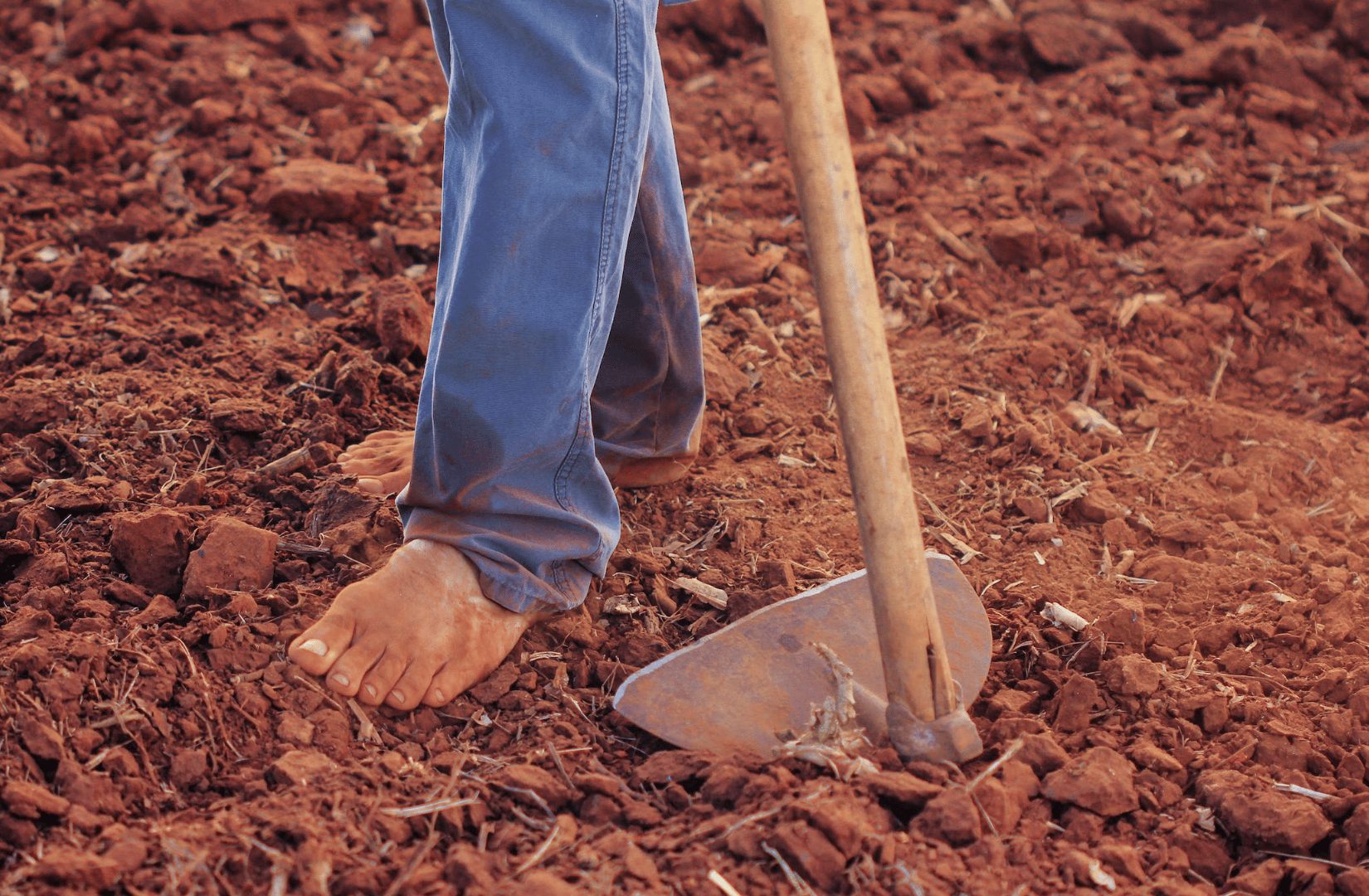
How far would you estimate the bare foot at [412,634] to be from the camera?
1933 millimetres

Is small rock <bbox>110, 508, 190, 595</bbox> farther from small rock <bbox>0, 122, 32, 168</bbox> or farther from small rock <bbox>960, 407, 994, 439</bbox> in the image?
small rock <bbox>0, 122, 32, 168</bbox>

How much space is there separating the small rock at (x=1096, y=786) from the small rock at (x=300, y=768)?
1.01 m

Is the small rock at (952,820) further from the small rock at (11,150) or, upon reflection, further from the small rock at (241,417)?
the small rock at (11,150)

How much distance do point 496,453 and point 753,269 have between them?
1609 mm

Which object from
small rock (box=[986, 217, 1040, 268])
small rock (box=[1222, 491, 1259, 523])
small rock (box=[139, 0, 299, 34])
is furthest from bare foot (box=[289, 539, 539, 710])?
small rock (box=[139, 0, 299, 34])

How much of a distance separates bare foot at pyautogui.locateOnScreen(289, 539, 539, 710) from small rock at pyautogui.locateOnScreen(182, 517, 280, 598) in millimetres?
193

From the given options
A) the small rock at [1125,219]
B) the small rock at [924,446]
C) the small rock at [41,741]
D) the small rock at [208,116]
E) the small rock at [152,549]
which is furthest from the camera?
the small rock at [208,116]

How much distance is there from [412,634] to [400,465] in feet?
1.87

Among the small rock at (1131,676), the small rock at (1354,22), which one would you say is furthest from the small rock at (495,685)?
the small rock at (1354,22)

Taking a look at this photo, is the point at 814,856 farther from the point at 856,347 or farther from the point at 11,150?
the point at 11,150

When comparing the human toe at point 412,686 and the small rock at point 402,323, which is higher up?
the small rock at point 402,323

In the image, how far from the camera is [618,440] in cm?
252

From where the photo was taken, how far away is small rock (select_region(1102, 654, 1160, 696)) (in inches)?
79.8

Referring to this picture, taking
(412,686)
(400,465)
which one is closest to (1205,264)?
(400,465)
